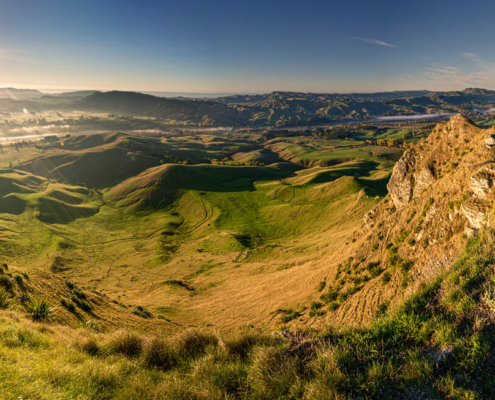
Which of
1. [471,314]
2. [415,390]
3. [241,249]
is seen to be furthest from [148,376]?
[241,249]

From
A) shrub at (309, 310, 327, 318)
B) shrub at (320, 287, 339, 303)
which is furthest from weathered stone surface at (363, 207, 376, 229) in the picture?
shrub at (309, 310, 327, 318)

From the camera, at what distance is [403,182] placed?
2762 cm

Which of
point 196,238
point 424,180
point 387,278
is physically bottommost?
point 196,238

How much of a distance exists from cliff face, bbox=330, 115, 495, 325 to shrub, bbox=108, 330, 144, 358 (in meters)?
12.5

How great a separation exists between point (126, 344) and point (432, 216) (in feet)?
76.1

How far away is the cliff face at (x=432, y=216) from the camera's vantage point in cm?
1422

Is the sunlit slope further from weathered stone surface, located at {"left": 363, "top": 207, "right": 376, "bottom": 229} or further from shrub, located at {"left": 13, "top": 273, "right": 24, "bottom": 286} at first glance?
shrub, located at {"left": 13, "top": 273, "right": 24, "bottom": 286}

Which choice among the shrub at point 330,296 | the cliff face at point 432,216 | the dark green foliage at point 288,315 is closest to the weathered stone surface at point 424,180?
the cliff face at point 432,216

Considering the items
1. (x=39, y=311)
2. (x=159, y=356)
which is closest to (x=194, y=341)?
(x=159, y=356)

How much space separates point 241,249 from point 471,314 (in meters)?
61.8

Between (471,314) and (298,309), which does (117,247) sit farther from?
(471,314)

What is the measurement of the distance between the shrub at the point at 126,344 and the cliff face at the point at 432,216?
1252 cm

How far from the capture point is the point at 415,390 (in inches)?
230

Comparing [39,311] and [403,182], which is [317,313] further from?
[39,311]
